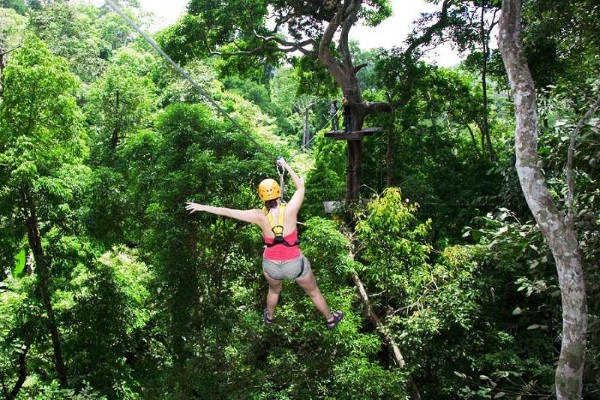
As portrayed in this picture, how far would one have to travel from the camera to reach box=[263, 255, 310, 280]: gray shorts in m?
4.19

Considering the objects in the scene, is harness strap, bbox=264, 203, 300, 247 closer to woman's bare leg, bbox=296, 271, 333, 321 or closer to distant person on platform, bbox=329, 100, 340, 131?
woman's bare leg, bbox=296, 271, 333, 321

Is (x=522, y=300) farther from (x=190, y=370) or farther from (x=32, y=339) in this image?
(x=32, y=339)

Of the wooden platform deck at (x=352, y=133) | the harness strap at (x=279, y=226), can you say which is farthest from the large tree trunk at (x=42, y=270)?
Result: the wooden platform deck at (x=352, y=133)

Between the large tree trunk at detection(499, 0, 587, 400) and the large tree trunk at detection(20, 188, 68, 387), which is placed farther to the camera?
the large tree trunk at detection(20, 188, 68, 387)

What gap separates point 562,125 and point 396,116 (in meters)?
8.14

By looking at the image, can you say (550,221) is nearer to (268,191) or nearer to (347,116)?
(268,191)

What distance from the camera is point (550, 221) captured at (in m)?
3.59

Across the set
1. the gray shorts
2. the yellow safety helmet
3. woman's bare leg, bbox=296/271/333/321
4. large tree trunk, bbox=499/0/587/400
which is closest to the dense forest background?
large tree trunk, bbox=499/0/587/400

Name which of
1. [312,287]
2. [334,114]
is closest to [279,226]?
[312,287]

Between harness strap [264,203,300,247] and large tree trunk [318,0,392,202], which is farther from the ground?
large tree trunk [318,0,392,202]

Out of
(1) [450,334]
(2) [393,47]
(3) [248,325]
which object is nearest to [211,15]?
(2) [393,47]

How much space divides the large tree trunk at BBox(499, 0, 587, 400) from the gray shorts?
173 centimetres

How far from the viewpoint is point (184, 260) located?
5.97 metres

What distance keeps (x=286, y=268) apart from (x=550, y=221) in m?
1.93
